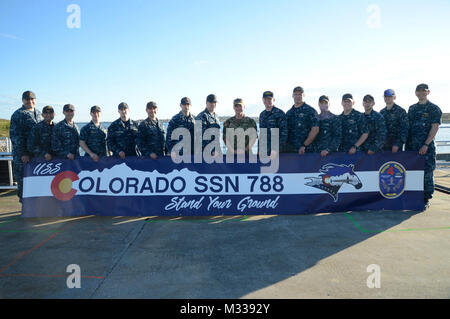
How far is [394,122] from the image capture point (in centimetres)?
552

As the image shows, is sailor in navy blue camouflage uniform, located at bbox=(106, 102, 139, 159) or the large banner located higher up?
sailor in navy blue camouflage uniform, located at bbox=(106, 102, 139, 159)

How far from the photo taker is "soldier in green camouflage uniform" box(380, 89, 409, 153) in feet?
17.6

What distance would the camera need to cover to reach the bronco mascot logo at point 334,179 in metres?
5.15

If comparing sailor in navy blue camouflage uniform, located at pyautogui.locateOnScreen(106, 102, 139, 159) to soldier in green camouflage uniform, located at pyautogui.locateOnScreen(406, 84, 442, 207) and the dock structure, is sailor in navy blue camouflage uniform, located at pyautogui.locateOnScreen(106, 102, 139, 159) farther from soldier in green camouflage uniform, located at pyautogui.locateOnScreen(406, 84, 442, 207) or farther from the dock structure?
soldier in green camouflage uniform, located at pyautogui.locateOnScreen(406, 84, 442, 207)

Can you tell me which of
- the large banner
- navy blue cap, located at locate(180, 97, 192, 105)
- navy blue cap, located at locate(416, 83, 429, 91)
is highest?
navy blue cap, located at locate(416, 83, 429, 91)

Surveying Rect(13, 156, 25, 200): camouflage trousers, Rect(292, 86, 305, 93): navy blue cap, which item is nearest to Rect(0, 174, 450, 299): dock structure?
Rect(13, 156, 25, 200): camouflage trousers

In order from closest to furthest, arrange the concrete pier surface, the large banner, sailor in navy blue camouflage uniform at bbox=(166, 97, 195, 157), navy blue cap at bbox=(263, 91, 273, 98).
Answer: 1. the concrete pier surface
2. the large banner
3. sailor in navy blue camouflage uniform at bbox=(166, 97, 195, 157)
4. navy blue cap at bbox=(263, 91, 273, 98)

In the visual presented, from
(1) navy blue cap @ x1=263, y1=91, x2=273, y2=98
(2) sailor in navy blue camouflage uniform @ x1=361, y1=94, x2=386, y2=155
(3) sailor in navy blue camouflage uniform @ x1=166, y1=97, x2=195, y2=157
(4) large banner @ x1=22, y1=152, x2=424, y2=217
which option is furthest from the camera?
(1) navy blue cap @ x1=263, y1=91, x2=273, y2=98

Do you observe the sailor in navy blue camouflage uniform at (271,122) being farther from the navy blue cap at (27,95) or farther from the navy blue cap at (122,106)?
the navy blue cap at (27,95)

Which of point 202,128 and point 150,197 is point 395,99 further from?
point 150,197

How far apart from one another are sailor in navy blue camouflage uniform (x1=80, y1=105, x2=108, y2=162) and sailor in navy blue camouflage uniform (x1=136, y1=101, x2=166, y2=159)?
2.74 feet

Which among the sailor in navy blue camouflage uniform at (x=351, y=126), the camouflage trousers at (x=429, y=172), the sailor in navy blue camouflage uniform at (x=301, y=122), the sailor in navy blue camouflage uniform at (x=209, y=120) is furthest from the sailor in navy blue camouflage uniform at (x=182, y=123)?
the camouflage trousers at (x=429, y=172)

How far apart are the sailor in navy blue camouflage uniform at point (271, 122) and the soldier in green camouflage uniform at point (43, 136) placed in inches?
162

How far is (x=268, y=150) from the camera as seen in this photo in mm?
5551
